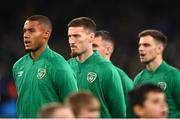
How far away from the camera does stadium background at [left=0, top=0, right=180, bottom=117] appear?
574 inches

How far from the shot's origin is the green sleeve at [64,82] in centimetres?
825

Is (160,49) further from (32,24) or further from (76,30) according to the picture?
(32,24)

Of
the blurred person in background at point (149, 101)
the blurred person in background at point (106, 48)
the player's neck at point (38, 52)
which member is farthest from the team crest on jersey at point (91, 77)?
the blurred person in background at point (149, 101)

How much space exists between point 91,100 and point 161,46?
2.61 meters

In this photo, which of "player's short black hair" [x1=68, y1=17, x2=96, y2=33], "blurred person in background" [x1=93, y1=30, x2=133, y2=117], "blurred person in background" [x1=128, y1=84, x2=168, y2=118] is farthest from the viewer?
"blurred person in background" [x1=93, y1=30, x2=133, y2=117]

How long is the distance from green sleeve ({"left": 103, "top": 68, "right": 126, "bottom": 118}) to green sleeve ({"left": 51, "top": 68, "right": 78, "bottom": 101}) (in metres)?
0.44

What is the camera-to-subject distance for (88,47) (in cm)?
884

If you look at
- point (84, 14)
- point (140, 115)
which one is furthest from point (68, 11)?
point (140, 115)

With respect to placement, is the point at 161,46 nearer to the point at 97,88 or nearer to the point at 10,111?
the point at 97,88

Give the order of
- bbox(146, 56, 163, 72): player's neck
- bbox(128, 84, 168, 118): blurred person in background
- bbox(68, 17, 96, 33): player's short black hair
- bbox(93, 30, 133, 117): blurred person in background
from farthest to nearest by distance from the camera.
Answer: bbox(93, 30, 133, 117): blurred person in background → bbox(68, 17, 96, 33): player's short black hair → bbox(146, 56, 163, 72): player's neck → bbox(128, 84, 168, 118): blurred person in background

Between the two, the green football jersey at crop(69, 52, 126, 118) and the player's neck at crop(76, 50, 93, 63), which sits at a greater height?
the player's neck at crop(76, 50, 93, 63)

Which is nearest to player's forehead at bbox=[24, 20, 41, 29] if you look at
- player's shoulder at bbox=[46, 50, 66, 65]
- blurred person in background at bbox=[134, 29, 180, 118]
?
player's shoulder at bbox=[46, 50, 66, 65]

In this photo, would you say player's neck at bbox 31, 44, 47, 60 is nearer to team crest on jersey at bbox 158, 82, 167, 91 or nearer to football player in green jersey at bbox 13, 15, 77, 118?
football player in green jersey at bbox 13, 15, 77, 118

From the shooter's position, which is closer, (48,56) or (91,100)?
(91,100)
